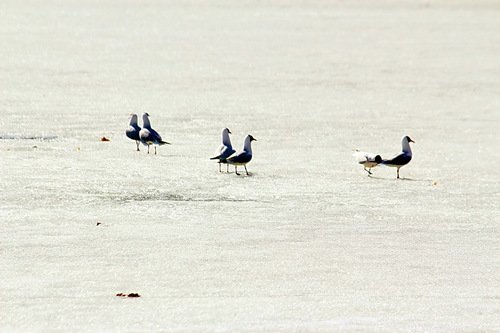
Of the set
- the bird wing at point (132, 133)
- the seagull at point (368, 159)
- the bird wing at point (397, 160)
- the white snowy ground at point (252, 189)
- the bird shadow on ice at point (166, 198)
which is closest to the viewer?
the white snowy ground at point (252, 189)

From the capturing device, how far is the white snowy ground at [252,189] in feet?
25.8

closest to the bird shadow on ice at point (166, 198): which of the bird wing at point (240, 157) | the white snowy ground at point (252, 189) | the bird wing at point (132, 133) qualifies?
the white snowy ground at point (252, 189)

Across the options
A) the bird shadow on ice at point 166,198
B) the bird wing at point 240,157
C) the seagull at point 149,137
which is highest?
the seagull at point 149,137

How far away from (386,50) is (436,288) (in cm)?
1732

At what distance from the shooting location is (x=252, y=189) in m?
12.1

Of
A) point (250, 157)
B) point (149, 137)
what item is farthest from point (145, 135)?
point (250, 157)

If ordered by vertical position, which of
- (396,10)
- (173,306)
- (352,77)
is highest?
(396,10)

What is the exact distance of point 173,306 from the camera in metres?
7.69

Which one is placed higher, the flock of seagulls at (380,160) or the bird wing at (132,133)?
the bird wing at (132,133)

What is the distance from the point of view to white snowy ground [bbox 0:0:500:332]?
309 inches

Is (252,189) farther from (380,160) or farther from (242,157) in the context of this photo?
(380,160)

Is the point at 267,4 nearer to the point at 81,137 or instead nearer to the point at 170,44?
the point at 170,44

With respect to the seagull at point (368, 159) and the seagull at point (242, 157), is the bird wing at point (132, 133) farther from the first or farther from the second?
the seagull at point (368, 159)

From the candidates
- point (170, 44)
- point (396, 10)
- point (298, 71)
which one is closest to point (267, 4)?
point (396, 10)
